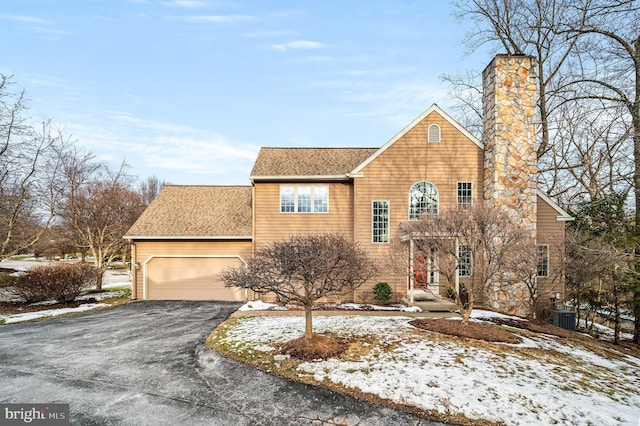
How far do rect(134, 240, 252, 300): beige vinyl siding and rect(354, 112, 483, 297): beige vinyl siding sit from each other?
5698 millimetres

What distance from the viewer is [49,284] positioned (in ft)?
42.5

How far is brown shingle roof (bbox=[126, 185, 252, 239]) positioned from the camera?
1382 centimetres

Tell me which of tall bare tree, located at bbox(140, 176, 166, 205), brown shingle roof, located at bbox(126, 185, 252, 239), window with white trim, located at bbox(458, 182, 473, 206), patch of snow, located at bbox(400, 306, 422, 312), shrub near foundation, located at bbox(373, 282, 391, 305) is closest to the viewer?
patch of snow, located at bbox(400, 306, 422, 312)

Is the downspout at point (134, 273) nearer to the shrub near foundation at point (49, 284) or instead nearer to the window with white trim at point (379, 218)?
the shrub near foundation at point (49, 284)

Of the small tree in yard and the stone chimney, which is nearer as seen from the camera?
the small tree in yard

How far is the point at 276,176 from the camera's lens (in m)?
13.3

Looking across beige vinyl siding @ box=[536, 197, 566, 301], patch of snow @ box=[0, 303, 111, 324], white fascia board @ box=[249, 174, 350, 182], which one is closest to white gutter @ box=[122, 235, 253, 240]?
white fascia board @ box=[249, 174, 350, 182]

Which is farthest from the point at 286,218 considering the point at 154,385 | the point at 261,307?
the point at 154,385

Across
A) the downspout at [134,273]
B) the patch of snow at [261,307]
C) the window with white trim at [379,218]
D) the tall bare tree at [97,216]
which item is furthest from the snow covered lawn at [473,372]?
the tall bare tree at [97,216]

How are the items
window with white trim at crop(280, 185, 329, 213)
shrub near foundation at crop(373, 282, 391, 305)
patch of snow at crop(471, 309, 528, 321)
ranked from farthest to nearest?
window with white trim at crop(280, 185, 329, 213) → shrub near foundation at crop(373, 282, 391, 305) → patch of snow at crop(471, 309, 528, 321)

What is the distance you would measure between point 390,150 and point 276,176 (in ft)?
16.9

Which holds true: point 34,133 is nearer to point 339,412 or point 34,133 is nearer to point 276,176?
point 276,176

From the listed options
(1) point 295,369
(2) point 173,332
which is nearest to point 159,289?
(2) point 173,332

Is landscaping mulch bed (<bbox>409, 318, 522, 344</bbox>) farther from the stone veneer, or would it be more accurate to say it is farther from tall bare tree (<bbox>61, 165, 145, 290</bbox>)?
tall bare tree (<bbox>61, 165, 145, 290</bbox>)
